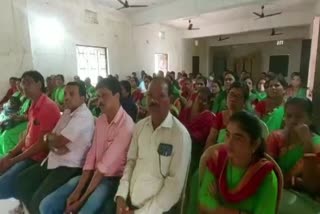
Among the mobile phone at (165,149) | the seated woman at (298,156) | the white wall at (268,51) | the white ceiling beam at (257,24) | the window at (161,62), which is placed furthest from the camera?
the white wall at (268,51)

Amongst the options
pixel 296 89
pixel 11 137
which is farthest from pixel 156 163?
pixel 296 89

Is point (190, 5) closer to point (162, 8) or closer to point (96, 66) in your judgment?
point (162, 8)

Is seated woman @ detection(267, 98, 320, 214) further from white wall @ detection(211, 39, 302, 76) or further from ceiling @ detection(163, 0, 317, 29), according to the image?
white wall @ detection(211, 39, 302, 76)

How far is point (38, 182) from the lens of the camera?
5.87 feet

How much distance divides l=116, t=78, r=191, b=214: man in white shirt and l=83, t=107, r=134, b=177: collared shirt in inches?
3.7

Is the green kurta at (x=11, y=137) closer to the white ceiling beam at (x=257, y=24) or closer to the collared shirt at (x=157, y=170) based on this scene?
the collared shirt at (x=157, y=170)

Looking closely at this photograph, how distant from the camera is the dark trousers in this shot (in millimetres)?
1627

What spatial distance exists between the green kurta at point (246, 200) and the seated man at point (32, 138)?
1308 mm

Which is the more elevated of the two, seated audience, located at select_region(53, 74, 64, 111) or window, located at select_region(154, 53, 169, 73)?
window, located at select_region(154, 53, 169, 73)

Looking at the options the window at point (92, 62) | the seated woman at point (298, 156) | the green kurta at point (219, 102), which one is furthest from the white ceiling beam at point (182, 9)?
the seated woman at point (298, 156)

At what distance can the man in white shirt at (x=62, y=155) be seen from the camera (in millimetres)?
1658

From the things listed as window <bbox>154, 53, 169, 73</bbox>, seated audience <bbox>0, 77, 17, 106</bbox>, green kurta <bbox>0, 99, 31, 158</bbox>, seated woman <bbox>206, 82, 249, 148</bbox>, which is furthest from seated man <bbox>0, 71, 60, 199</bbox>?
window <bbox>154, 53, 169, 73</bbox>

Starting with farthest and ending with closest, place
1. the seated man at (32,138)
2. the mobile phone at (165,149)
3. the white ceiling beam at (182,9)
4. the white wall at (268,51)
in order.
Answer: the white wall at (268,51) < the white ceiling beam at (182,9) < the seated man at (32,138) < the mobile phone at (165,149)

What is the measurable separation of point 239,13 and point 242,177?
8.11 meters
